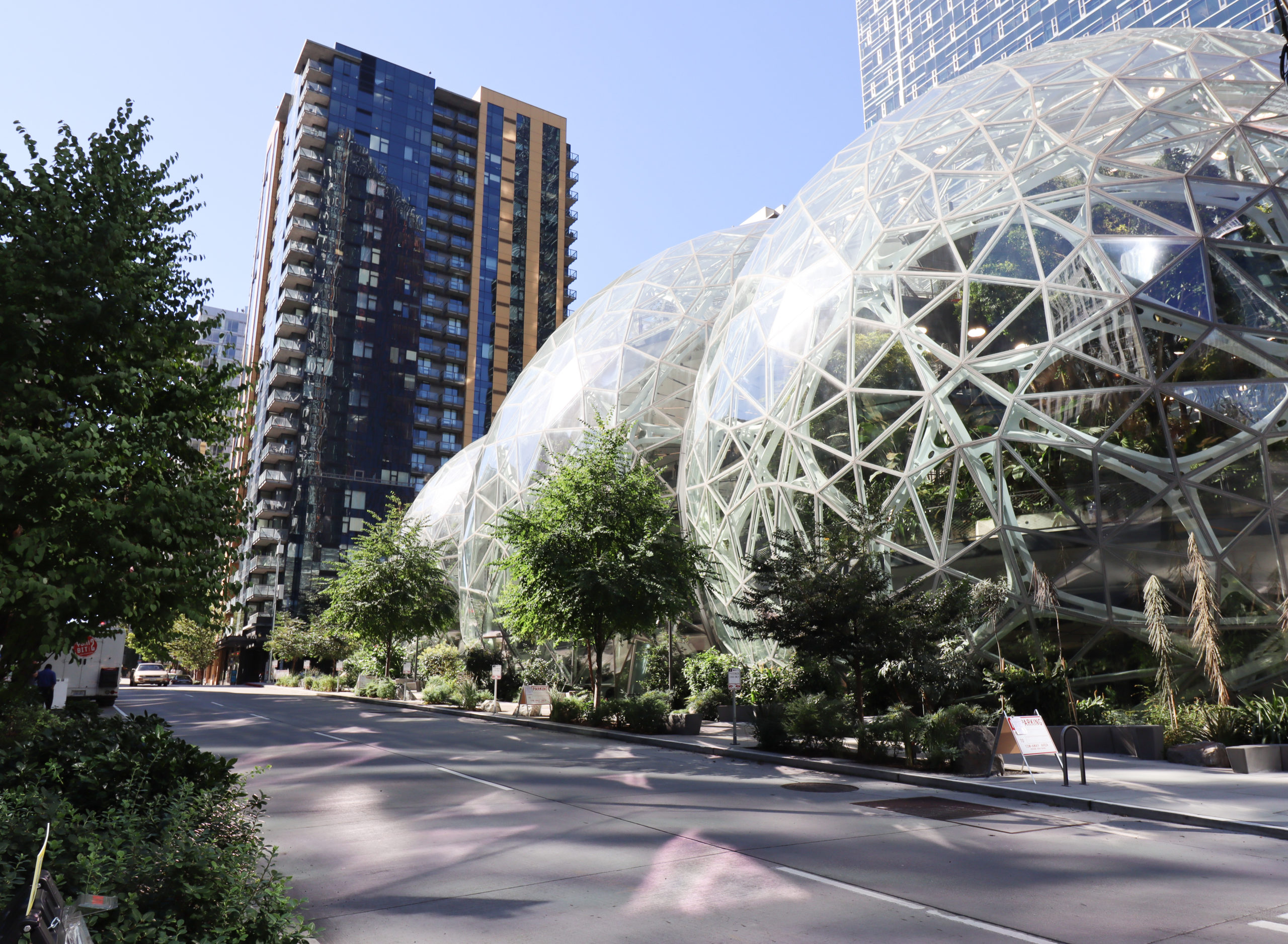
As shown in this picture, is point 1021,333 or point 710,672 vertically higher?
point 1021,333

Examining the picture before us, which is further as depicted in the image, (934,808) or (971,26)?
(971,26)

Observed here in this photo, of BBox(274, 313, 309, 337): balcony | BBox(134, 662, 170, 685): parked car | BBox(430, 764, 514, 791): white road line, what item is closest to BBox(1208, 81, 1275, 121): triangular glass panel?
BBox(430, 764, 514, 791): white road line

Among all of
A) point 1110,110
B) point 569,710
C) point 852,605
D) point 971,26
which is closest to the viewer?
point 852,605

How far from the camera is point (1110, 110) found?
20703 millimetres

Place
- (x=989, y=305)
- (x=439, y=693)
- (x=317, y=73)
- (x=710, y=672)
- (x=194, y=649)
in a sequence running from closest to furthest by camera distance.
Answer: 1. (x=989, y=305)
2. (x=710, y=672)
3. (x=439, y=693)
4. (x=194, y=649)
5. (x=317, y=73)

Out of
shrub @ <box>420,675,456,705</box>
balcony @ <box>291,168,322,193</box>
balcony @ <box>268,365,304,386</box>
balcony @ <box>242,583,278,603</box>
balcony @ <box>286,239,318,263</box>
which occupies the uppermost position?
balcony @ <box>291,168,322,193</box>

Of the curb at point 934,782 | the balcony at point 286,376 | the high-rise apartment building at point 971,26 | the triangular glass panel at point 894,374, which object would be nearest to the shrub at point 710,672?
the curb at point 934,782

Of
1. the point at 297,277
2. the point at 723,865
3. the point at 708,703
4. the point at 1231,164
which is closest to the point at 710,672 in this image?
the point at 708,703

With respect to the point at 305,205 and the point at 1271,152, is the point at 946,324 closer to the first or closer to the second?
the point at 1271,152

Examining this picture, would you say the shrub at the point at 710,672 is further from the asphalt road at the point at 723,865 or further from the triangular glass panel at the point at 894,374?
the asphalt road at the point at 723,865

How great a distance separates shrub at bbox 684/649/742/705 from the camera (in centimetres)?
2511

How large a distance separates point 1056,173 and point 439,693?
2749 centimetres

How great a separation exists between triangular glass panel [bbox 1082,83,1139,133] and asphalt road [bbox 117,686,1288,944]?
55.4ft

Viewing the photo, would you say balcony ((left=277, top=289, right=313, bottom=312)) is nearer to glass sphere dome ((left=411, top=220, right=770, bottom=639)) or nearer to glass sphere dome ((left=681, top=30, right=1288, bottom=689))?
glass sphere dome ((left=411, top=220, right=770, bottom=639))
